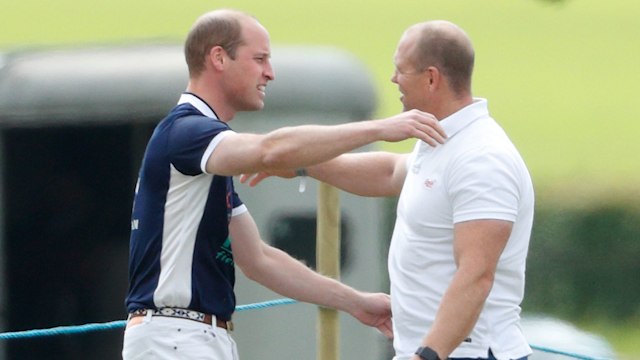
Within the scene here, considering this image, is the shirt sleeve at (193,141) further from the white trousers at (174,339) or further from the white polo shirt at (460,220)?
the white polo shirt at (460,220)

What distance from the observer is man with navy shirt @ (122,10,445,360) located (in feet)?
8.83

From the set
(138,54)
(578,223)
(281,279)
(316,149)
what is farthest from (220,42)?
(578,223)

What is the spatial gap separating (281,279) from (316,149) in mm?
543

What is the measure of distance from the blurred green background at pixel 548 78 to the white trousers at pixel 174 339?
6.44ft

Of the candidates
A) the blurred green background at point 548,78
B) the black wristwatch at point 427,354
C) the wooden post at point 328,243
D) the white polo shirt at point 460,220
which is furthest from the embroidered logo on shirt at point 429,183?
the blurred green background at point 548,78

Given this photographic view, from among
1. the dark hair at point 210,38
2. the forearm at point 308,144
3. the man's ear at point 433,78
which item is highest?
the dark hair at point 210,38

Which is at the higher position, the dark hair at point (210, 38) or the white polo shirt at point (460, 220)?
the dark hair at point (210, 38)

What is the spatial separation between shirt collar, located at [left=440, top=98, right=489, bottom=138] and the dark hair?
0.45 m

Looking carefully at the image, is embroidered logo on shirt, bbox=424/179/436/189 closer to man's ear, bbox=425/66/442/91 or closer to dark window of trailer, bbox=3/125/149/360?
man's ear, bbox=425/66/442/91

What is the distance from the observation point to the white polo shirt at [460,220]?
8.77 feet

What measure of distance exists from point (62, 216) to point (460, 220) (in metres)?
2.20

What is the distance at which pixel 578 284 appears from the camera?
5031 millimetres

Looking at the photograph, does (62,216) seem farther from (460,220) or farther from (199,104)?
(460,220)

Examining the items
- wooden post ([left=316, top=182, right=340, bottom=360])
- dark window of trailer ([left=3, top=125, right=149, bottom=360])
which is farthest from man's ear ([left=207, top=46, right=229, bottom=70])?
dark window of trailer ([left=3, top=125, right=149, bottom=360])
